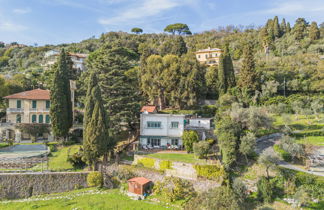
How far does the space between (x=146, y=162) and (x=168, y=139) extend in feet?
22.2

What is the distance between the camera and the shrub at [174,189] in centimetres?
2003

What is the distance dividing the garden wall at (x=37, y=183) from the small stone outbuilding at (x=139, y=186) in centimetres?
574

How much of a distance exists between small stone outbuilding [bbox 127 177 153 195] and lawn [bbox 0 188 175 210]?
3.32ft

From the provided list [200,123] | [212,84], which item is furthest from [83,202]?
[212,84]

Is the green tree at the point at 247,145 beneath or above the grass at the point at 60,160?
above

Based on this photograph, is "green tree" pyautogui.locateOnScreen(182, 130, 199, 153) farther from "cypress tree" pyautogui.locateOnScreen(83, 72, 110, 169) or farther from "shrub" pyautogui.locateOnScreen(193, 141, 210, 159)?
"cypress tree" pyautogui.locateOnScreen(83, 72, 110, 169)

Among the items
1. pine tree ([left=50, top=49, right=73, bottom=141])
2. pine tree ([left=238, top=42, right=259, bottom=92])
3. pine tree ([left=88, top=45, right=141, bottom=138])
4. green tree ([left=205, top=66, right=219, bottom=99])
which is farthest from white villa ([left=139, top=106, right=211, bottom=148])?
green tree ([left=205, top=66, right=219, bottom=99])

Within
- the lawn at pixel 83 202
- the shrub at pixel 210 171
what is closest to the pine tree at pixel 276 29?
the shrub at pixel 210 171

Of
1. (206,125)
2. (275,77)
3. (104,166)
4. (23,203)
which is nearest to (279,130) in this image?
(206,125)

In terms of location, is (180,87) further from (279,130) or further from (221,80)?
(279,130)

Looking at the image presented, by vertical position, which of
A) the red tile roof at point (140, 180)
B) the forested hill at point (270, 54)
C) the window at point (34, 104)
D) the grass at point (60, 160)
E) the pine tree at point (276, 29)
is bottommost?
the red tile roof at point (140, 180)

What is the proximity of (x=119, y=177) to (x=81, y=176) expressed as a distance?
4244 mm

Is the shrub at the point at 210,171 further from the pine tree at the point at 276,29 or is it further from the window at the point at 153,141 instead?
the pine tree at the point at 276,29

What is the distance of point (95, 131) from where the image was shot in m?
24.0
